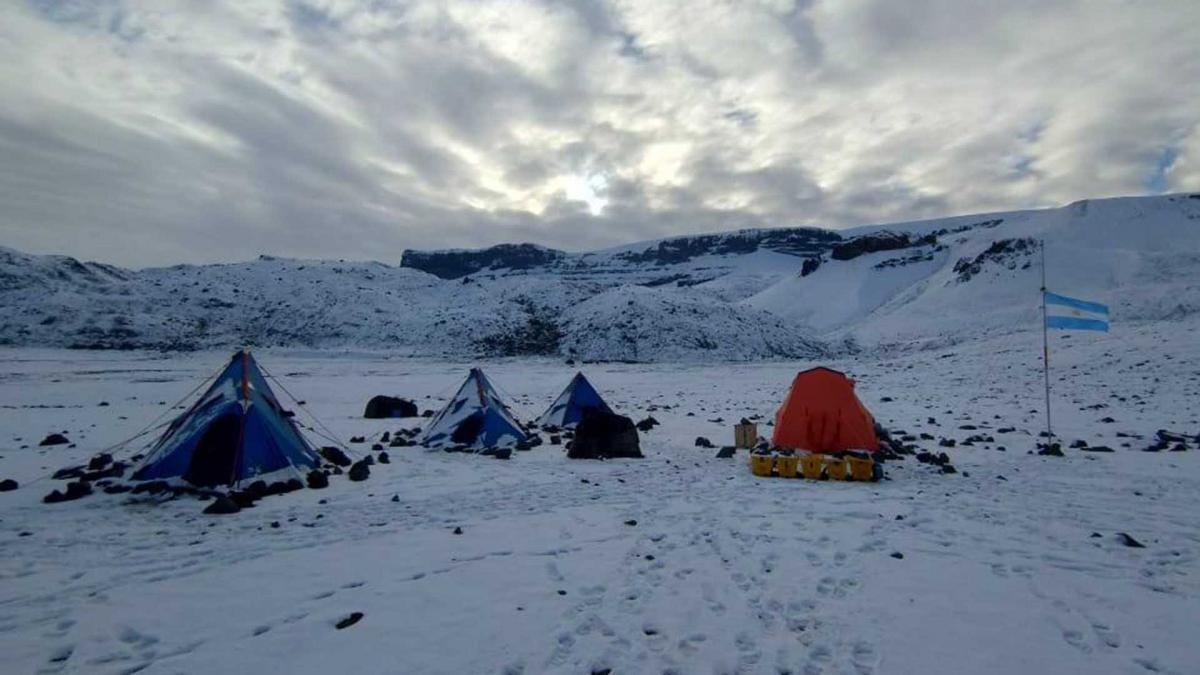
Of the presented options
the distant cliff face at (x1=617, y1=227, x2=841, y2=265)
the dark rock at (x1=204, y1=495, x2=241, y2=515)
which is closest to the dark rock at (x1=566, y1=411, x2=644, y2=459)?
the dark rock at (x1=204, y1=495, x2=241, y2=515)

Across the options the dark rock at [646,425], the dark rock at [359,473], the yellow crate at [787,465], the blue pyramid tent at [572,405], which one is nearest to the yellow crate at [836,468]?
the yellow crate at [787,465]

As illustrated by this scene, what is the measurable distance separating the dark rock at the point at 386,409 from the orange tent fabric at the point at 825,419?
42.7 ft

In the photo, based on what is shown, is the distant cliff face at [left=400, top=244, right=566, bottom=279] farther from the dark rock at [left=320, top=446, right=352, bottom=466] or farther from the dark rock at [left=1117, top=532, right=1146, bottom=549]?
the dark rock at [left=1117, top=532, right=1146, bottom=549]

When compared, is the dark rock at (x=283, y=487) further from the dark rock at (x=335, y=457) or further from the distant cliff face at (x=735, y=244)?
the distant cliff face at (x=735, y=244)

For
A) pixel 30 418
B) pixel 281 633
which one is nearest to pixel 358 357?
pixel 30 418

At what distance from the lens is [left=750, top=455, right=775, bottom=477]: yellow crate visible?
42.1 ft

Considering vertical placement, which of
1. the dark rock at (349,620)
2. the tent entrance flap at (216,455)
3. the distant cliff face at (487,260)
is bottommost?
the dark rock at (349,620)

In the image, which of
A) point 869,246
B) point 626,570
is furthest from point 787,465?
point 869,246

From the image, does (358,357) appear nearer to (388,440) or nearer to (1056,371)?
(388,440)

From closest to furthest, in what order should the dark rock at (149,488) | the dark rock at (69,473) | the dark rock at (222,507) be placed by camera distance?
1. the dark rock at (222,507)
2. the dark rock at (149,488)
3. the dark rock at (69,473)

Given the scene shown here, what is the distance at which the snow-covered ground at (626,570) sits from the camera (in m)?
5.47

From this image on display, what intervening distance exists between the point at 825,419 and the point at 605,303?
153 ft

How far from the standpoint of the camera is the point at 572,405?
66.9ft

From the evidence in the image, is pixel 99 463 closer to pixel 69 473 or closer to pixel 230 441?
pixel 69 473
